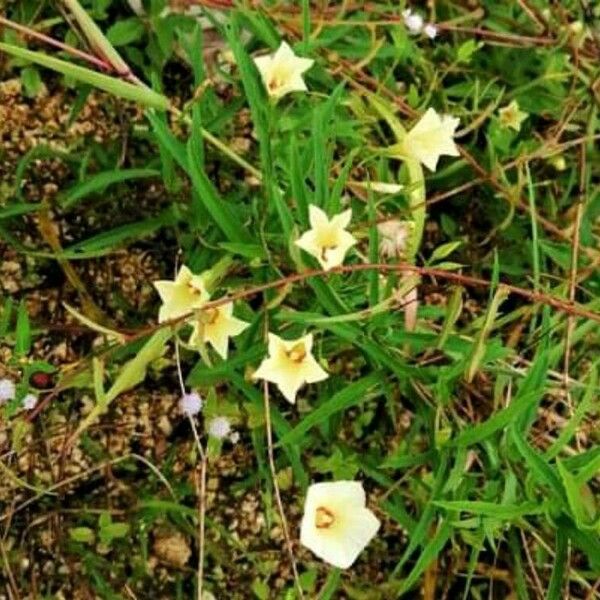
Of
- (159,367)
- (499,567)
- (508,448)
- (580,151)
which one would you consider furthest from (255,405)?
(580,151)

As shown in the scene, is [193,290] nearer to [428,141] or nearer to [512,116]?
[428,141]

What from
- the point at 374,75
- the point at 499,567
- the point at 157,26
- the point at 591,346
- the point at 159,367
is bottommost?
the point at 499,567

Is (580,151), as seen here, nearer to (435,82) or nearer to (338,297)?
(435,82)

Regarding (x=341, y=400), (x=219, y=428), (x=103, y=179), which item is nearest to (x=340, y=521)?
(x=341, y=400)

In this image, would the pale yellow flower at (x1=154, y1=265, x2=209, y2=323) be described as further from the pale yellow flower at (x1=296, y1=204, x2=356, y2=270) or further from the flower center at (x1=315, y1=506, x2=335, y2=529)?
the flower center at (x1=315, y1=506, x2=335, y2=529)

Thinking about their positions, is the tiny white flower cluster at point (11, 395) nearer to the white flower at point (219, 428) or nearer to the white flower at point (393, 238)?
the white flower at point (219, 428)

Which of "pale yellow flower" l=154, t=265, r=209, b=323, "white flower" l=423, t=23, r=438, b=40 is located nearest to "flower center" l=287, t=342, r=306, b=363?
"pale yellow flower" l=154, t=265, r=209, b=323
